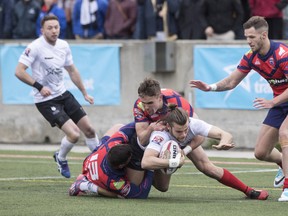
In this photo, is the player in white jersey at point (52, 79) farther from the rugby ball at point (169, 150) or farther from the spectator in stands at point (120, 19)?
the spectator in stands at point (120, 19)

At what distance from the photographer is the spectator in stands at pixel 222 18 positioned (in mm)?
18766

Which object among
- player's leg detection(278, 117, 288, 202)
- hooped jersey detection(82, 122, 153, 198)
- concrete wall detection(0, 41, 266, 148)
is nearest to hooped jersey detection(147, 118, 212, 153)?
hooped jersey detection(82, 122, 153, 198)

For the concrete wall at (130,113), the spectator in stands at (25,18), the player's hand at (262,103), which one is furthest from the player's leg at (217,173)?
the spectator in stands at (25,18)

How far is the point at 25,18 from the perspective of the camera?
2138cm

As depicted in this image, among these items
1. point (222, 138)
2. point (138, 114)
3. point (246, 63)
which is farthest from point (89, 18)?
point (222, 138)

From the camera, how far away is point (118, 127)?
40.4ft

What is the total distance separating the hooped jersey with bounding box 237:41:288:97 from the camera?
11.5 m

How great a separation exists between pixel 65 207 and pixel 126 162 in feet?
3.49

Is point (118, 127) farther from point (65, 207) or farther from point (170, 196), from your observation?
point (65, 207)

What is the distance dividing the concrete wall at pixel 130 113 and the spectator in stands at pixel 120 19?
0.47 metres

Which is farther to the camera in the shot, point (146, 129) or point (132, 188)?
point (132, 188)

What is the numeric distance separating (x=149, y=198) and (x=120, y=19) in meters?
9.13

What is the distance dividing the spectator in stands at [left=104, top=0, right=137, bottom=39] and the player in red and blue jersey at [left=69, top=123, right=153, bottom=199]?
28.1ft

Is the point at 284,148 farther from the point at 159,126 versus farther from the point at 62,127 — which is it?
the point at 62,127
